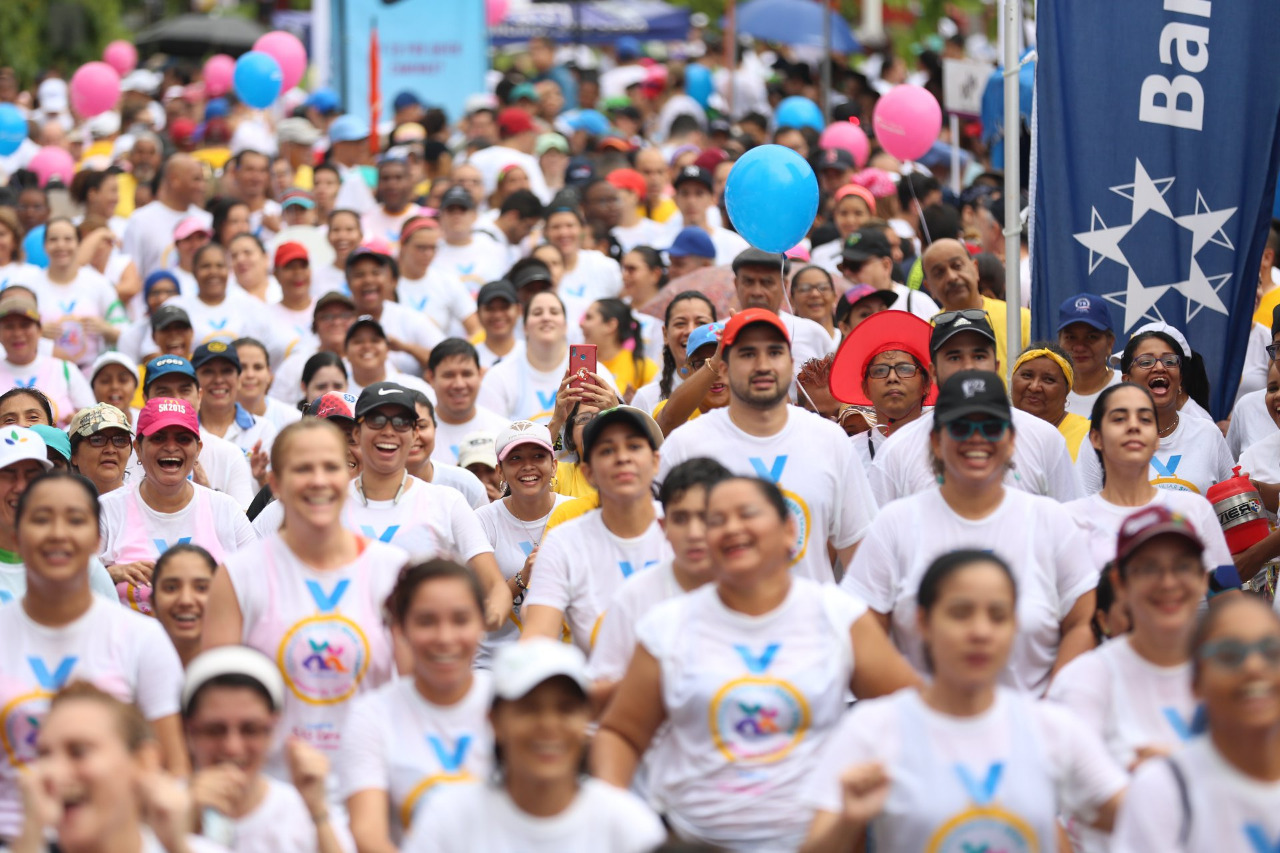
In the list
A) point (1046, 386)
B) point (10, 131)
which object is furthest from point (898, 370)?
point (10, 131)

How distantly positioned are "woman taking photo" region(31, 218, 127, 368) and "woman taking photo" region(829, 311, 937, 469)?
233 inches

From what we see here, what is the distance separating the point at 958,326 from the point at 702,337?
1.27 metres

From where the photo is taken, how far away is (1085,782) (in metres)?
4.40

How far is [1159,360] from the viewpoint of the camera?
7309mm

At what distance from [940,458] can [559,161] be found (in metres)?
9.73

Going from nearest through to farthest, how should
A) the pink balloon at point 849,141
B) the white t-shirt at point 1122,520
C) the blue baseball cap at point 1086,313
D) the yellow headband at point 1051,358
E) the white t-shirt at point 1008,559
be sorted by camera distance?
→ the white t-shirt at point 1008,559 → the white t-shirt at point 1122,520 → the yellow headband at point 1051,358 → the blue baseball cap at point 1086,313 → the pink balloon at point 849,141

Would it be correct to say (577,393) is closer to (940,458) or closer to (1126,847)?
(940,458)

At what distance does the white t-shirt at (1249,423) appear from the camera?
7.77 meters

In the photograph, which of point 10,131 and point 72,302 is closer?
point 72,302

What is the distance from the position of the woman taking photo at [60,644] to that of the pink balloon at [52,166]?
11116 millimetres

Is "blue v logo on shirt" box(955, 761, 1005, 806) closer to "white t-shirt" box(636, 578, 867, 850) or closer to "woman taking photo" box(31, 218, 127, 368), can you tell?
"white t-shirt" box(636, 578, 867, 850)

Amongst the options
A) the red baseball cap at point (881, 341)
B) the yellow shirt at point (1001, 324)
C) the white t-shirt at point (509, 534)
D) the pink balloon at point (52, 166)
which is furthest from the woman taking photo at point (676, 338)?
the pink balloon at point (52, 166)

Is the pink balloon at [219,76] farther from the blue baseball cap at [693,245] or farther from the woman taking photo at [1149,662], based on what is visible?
the woman taking photo at [1149,662]

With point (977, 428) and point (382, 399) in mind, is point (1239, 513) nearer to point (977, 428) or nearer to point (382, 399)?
point (977, 428)
